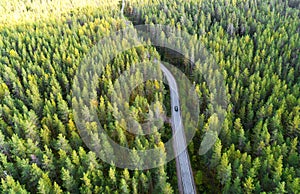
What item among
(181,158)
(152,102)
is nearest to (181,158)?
(181,158)

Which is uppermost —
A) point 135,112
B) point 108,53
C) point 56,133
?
point 108,53

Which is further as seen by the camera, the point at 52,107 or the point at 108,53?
the point at 108,53

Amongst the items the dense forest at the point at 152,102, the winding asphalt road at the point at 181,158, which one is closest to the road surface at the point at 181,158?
the winding asphalt road at the point at 181,158

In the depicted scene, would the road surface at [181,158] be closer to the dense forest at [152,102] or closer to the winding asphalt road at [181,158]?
the winding asphalt road at [181,158]

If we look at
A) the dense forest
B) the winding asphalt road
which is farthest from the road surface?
the dense forest

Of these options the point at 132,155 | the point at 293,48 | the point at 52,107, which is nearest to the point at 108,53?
the point at 52,107

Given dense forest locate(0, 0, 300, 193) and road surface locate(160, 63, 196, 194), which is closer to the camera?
dense forest locate(0, 0, 300, 193)

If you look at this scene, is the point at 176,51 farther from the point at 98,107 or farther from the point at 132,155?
the point at 132,155

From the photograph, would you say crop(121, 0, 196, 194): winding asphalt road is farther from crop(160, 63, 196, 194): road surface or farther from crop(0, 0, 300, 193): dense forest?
crop(0, 0, 300, 193): dense forest
